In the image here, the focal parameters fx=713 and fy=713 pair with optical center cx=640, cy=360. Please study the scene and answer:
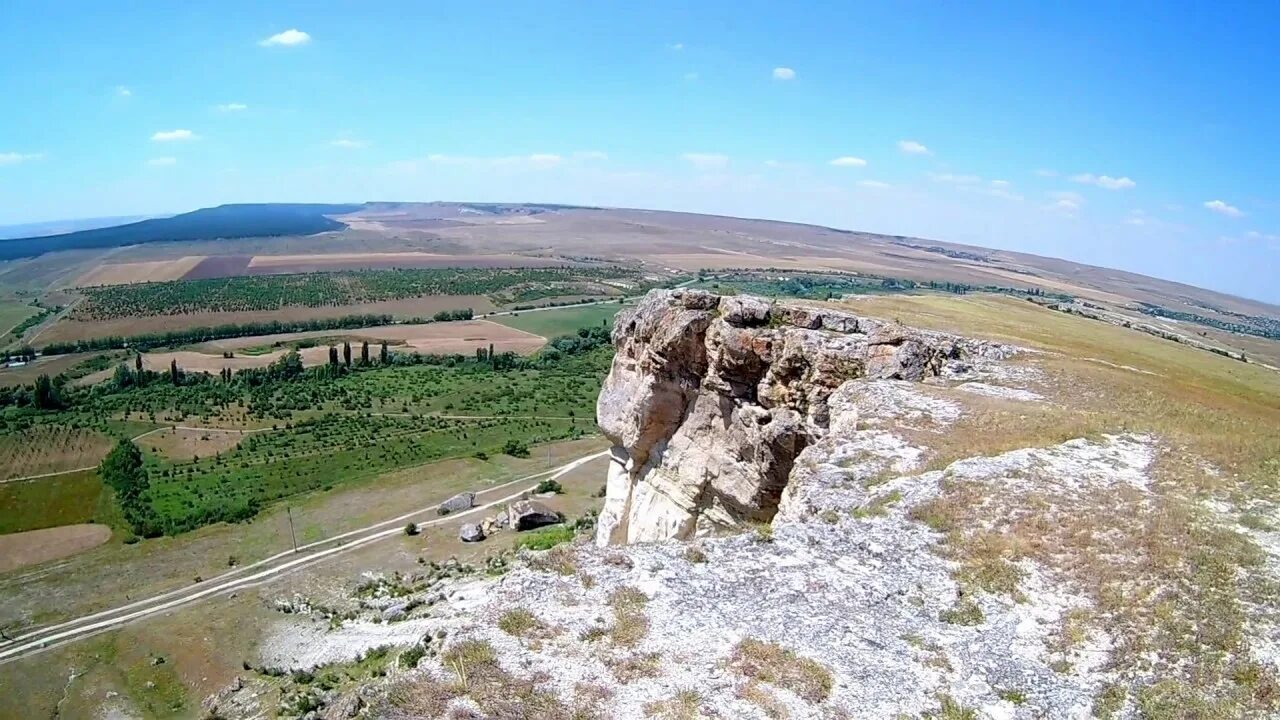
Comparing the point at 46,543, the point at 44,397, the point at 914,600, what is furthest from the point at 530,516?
the point at 44,397

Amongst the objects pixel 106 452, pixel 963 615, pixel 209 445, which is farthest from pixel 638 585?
pixel 106 452

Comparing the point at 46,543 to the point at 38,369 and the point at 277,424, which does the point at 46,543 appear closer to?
the point at 277,424

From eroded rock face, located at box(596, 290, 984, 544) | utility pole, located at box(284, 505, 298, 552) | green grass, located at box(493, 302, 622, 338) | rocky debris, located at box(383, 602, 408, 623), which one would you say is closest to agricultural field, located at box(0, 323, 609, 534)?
utility pole, located at box(284, 505, 298, 552)

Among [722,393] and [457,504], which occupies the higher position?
[722,393]

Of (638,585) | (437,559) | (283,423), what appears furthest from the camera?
(283,423)

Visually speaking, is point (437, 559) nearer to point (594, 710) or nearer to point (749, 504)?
point (749, 504)
